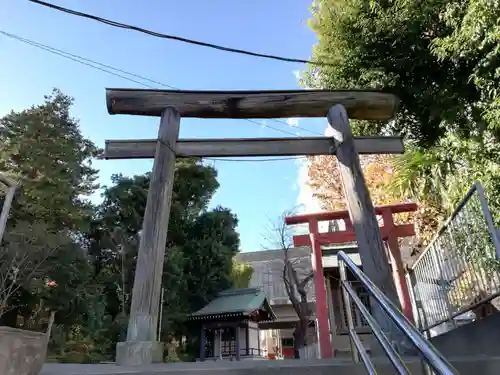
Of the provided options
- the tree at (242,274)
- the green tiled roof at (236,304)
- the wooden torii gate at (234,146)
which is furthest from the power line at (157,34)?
the tree at (242,274)

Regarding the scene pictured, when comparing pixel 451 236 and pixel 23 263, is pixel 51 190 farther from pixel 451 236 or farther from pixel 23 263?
pixel 451 236

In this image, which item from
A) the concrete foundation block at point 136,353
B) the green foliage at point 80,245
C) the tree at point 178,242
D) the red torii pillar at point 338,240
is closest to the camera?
the concrete foundation block at point 136,353

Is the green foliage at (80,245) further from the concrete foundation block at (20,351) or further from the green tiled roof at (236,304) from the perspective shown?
the concrete foundation block at (20,351)

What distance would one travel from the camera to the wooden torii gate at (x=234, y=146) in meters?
3.39

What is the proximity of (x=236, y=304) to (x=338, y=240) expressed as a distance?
412 inches

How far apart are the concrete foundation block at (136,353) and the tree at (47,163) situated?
11.6m

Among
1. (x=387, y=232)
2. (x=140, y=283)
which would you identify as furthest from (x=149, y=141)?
(x=387, y=232)

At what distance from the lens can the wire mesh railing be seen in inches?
113

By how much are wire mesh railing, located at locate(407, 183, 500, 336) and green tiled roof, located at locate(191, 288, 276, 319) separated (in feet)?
41.6

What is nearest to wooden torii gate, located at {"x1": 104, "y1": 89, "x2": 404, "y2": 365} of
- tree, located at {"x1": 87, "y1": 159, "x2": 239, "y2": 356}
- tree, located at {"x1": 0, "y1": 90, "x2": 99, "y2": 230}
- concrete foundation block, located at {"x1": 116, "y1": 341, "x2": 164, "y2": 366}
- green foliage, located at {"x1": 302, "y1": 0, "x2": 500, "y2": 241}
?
concrete foundation block, located at {"x1": 116, "y1": 341, "x2": 164, "y2": 366}

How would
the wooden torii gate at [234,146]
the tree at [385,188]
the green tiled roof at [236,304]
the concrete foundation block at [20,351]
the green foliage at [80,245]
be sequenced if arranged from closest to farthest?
the concrete foundation block at [20,351] < the wooden torii gate at [234,146] < the tree at [385,188] < the green foliage at [80,245] < the green tiled roof at [236,304]

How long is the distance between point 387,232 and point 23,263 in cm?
1114

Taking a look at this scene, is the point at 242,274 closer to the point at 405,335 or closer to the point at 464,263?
the point at 464,263

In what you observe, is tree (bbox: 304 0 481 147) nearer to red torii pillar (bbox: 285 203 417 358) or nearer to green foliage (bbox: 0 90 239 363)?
red torii pillar (bbox: 285 203 417 358)
